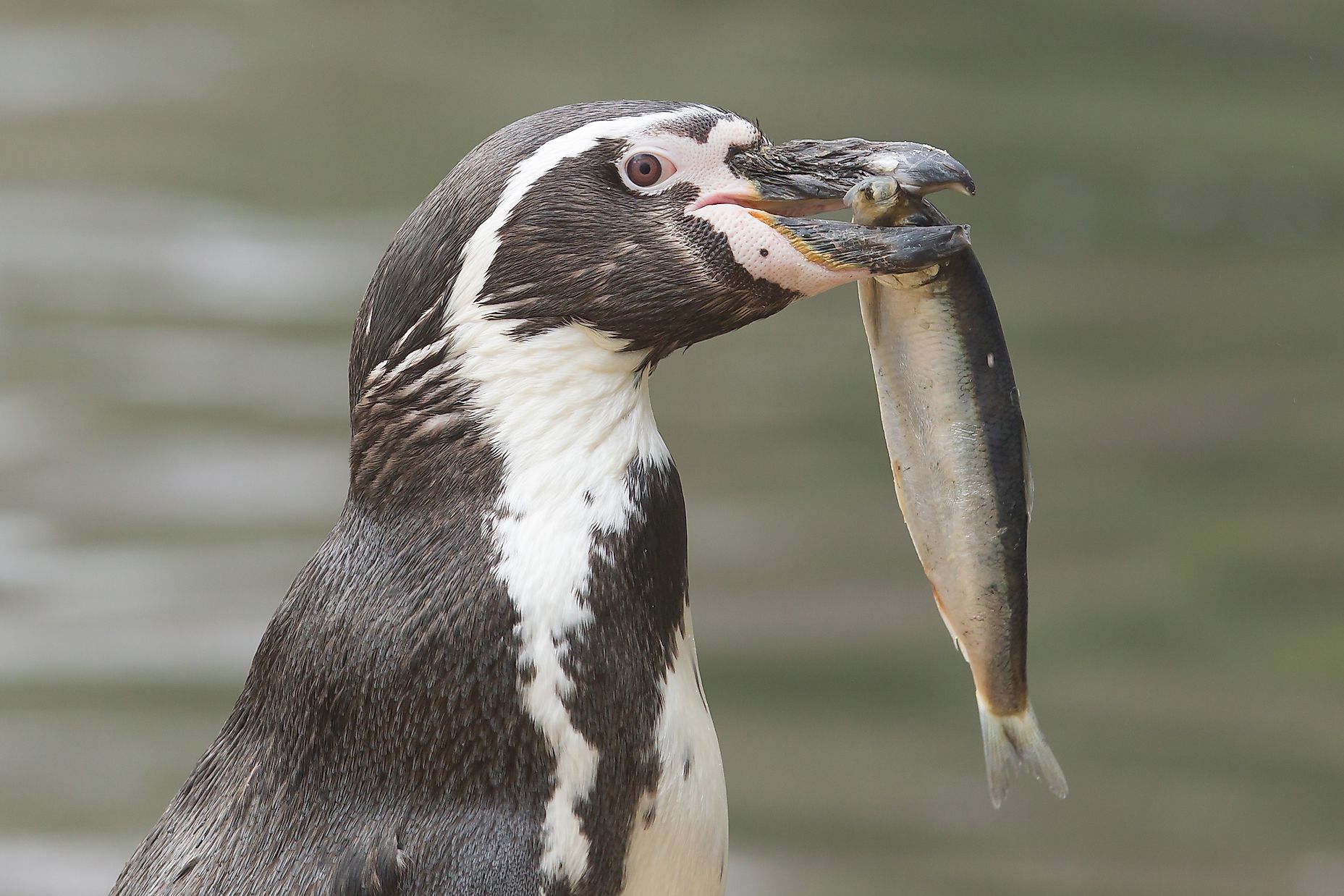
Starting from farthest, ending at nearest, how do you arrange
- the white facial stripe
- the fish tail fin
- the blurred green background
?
the blurred green background < the fish tail fin < the white facial stripe

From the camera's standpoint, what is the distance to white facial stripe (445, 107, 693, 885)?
1970 mm

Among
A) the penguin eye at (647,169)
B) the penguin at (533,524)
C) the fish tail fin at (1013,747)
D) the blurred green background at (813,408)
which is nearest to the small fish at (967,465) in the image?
the fish tail fin at (1013,747)

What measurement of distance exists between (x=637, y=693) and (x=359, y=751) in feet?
1.03

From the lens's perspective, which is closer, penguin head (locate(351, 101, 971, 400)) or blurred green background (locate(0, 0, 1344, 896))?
penguin head (locate(351, 101, 971, 400))

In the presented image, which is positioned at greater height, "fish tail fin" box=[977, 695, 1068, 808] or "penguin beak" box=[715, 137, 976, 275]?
"penguin beak" box=[715, 137, 976, 275]

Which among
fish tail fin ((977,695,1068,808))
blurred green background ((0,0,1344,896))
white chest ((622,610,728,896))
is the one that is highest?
white chest ((622,610,728,896))

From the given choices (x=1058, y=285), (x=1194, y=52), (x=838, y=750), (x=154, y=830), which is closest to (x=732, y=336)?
(x=1058, y=285)

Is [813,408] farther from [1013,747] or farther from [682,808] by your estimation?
[682,808]

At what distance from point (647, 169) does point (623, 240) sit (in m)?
0.09

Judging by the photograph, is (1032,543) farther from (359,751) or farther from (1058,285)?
(359,751)

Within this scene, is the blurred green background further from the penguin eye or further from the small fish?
the penguin eye

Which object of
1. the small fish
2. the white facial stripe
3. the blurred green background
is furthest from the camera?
the blurred green background

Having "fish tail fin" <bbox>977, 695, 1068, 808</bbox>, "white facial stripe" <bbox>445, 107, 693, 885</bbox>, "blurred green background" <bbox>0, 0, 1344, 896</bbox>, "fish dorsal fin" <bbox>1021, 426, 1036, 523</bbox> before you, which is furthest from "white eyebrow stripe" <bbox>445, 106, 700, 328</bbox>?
"blurred green background" <bbox>0, 0, 1344, 896</bbox>

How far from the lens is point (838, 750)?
447cm
